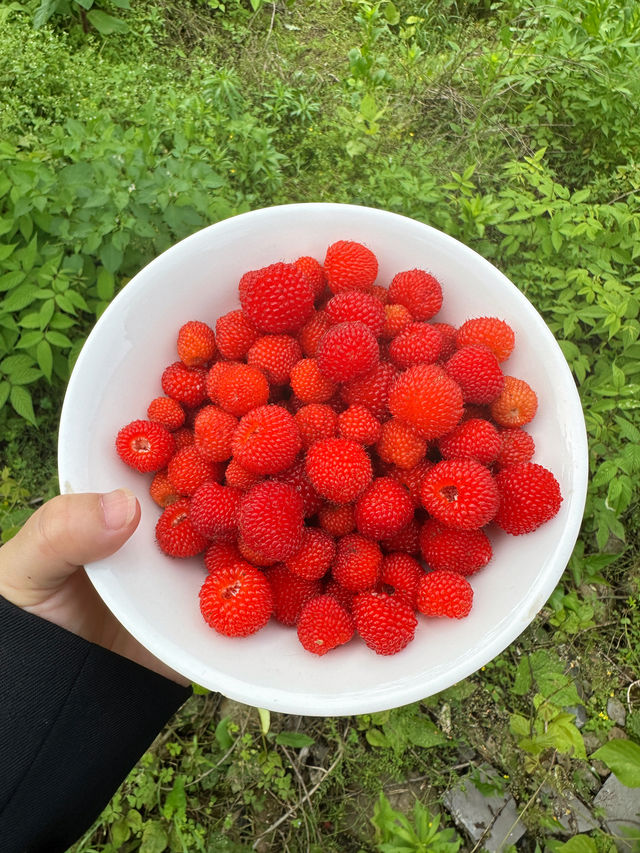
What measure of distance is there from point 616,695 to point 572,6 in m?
2.53

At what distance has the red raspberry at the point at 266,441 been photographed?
124 cm

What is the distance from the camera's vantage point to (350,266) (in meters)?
1.40

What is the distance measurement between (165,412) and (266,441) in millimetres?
292

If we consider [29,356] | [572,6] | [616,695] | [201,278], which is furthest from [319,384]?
[572,6]

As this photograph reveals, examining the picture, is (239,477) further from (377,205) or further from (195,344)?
(377,205)

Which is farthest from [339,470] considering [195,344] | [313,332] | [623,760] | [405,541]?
[623,760]

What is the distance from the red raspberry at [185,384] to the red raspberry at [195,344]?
23 mm

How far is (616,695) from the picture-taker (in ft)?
6.65

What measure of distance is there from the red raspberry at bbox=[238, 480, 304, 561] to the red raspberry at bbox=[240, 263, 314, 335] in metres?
0.35

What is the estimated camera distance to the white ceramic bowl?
1.19 m

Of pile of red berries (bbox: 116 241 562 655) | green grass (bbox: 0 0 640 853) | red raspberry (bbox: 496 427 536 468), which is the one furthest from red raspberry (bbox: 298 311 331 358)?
green grass (bbox: 0 0 640 853)

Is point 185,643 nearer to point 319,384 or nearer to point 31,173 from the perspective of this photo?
point 319,384

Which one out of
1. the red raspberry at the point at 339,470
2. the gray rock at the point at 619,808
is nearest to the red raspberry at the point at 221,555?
the red raspberry at the point at 339,470

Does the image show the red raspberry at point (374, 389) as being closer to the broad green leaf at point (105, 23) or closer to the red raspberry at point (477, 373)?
the red raspberry at point (477, 373)
